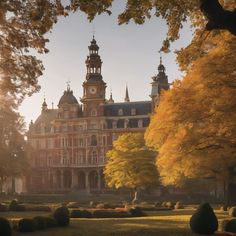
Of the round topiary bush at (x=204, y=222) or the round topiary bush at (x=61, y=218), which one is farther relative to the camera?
the round topiary bush at (x=61, y=218)

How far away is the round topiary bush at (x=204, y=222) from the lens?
62.7 ft

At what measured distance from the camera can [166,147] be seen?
26.9 m

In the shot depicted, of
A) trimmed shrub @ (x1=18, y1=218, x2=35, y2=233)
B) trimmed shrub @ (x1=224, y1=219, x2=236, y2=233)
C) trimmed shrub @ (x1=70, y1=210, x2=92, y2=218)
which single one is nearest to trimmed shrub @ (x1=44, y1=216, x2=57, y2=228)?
trimmed shrub @ (x1=18, y1=218, x2=35, y2=233)

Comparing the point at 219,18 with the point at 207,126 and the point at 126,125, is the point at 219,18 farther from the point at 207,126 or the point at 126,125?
the point at 126,125

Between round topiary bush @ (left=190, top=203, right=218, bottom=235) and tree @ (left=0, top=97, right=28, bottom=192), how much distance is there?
37431 millimetres

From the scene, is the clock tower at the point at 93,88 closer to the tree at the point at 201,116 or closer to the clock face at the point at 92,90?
the clock face at the point at 92,90

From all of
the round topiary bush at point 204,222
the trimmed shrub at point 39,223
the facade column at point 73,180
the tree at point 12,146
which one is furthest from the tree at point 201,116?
the facade column at point 73,180

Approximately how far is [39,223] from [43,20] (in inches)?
423

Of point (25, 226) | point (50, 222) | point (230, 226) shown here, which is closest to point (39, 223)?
point (25, 226)

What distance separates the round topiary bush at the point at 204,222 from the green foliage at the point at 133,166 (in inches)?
1391

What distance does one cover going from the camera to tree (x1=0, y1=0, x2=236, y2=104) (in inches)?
496

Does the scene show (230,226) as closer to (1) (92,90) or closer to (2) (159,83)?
(1) (92,90)

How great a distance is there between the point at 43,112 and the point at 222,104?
73.5m

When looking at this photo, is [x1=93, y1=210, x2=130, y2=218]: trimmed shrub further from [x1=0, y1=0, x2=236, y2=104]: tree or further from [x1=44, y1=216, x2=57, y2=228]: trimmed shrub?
Result: [x1=0, y1=0, x2=236, y2=104]: tree
